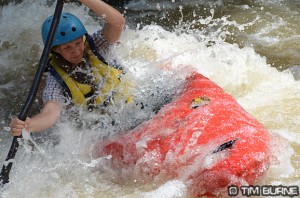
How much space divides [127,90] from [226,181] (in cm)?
114

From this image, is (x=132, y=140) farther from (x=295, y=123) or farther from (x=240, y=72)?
(x=240, y=72)

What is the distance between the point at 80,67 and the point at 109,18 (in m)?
0.38

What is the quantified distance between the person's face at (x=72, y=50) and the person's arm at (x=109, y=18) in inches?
8.4

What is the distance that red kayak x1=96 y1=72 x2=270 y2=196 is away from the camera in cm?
253

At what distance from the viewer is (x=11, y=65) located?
498 centimetres

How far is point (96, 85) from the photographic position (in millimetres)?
3334

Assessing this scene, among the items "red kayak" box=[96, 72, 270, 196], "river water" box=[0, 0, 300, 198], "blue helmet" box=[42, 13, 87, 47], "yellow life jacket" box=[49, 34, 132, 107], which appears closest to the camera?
"red kayak" box=[96, 72, 270, 196]

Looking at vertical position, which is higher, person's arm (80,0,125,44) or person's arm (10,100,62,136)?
person's arm (80,0,125,44)

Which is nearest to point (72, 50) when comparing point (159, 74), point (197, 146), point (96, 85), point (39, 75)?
point (96, 85)

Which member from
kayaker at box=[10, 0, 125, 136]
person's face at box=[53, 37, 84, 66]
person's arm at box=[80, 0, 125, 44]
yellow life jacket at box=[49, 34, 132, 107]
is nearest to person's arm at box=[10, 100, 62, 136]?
kayaker at box=[10, 0, 125, 136]

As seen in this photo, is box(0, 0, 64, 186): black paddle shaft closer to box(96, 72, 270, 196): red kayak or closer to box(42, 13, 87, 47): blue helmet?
box(42, 13, 87, 47): blue helmet

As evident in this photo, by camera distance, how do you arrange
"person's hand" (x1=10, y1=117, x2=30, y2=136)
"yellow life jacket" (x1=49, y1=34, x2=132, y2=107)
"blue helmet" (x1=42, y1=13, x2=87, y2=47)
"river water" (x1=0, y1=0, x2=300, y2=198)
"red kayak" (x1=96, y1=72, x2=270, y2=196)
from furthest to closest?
"yellow life jacket" (x1=49, y1=34, x2=132, y2=107) → "blue helmet" (x1=42, y1=13, x2=87, y2=47) → "river water" (x1=0, y1=0, x2=300, y2=198) → "person's hand" (x1=10, y1=117, x2=30, y2=136) → "red kayak" (x1=96, y1=72, x2=270, y2=196)

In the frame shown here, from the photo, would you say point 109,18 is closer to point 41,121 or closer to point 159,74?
point 159,74

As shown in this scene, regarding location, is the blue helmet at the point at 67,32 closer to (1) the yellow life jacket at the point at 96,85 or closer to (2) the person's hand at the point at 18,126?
(1) the yellow life jacket at the point at 96,85
